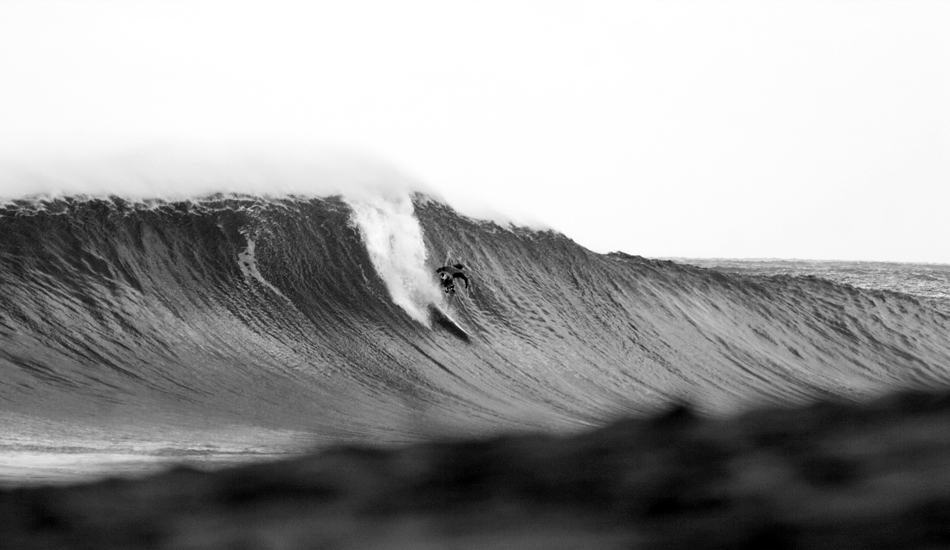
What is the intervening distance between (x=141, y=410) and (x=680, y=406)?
9.19 metres

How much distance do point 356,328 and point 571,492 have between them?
40.5ft

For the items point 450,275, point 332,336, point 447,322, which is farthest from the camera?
point 450,275

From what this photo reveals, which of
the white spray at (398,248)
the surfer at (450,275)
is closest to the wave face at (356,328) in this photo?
the white spray at (398,248)

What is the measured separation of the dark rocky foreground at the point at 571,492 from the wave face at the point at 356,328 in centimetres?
691

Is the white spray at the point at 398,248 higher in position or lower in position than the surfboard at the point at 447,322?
higher

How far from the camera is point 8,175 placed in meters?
15.0

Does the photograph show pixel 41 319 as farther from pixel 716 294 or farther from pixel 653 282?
pixel 716 294

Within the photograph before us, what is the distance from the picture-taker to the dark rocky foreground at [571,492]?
5.83 feet

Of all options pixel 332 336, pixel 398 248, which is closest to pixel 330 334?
pixel 332 336

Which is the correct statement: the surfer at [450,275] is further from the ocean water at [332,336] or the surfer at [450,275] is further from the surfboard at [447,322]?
the surfboard at [447,322]

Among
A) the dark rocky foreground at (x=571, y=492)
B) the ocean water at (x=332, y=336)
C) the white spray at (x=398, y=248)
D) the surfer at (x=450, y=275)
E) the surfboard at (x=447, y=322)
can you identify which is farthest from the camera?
the surfer at (x=450, y=275)

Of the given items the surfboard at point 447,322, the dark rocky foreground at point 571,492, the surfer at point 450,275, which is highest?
the surfer at point 450,275

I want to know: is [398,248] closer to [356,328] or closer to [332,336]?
[356,328]

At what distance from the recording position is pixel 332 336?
45.1 feet
